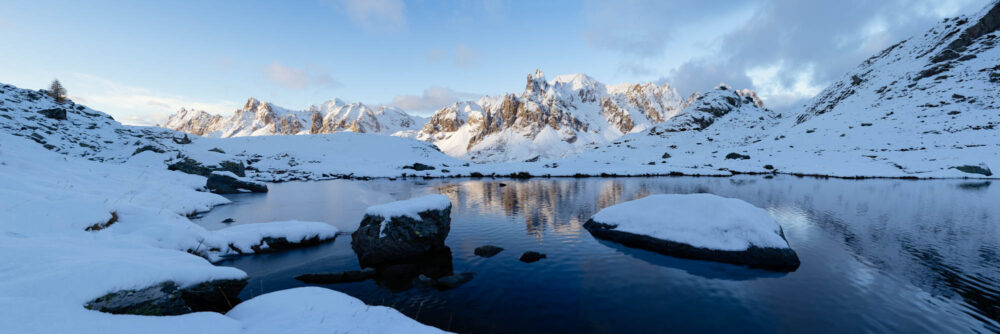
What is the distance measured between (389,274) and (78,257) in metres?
8.96

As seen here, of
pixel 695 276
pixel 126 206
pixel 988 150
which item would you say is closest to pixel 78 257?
pixel 126 206

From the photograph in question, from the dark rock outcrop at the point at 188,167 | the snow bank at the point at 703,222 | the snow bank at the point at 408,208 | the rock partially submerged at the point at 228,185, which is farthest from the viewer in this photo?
the dark rock outcrop at the point at 188,167

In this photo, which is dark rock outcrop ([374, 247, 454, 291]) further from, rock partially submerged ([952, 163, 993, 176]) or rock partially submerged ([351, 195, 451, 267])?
rock partially submerged ([952, 163, 993, 176])

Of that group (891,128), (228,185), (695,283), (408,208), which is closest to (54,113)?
(228,185)

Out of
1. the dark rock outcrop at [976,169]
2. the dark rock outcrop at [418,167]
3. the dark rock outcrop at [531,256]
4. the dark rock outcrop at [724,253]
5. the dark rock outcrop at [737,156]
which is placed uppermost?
the dark rock outcrop at [737,156]

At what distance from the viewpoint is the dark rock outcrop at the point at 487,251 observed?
694 inches

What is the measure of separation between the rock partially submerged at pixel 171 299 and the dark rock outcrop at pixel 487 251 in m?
10.4

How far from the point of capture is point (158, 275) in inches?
287

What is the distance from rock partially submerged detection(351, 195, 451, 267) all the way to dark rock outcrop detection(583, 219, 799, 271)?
10.8 metres

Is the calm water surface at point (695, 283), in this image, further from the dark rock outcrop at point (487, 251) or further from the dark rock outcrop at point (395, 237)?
the dark rock outcrop at point (395, 237)

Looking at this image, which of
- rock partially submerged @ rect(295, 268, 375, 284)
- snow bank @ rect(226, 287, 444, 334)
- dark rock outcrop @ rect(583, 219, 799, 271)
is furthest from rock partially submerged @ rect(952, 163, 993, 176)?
rock partially submerged @ rect(295, 268, 375, 284)

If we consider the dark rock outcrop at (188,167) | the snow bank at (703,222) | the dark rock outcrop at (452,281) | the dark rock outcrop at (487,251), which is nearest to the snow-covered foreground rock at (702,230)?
the snow bank at (703,222)

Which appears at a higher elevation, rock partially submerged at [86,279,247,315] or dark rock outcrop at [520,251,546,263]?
rock partially submerged at [86,279,247,315]

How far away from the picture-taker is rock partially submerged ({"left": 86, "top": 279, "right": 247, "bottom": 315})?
618 cm
